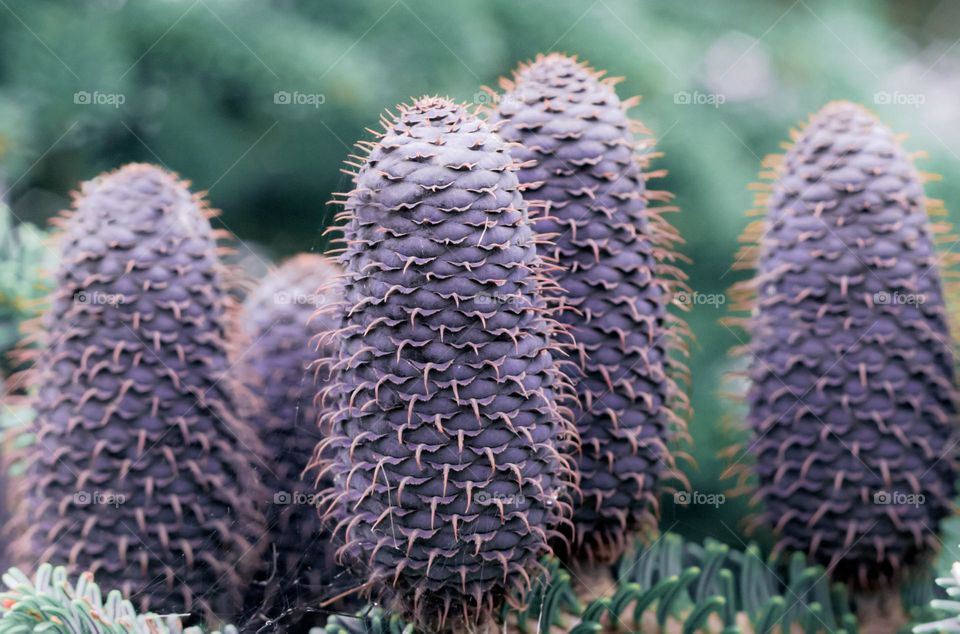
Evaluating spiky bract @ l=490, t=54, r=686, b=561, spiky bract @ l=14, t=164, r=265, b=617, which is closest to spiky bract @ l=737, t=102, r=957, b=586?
spiky bract @ l=490, t=54, r=686, b=561

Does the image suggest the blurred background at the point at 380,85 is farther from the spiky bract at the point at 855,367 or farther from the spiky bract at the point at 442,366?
the spiky bract at the point at 442,366

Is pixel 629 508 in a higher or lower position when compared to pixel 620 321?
lower

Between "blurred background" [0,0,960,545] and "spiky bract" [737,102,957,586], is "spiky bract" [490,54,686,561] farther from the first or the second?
"blurred background" [0,0,960,545]

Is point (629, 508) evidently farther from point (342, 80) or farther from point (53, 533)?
point (342, 80)

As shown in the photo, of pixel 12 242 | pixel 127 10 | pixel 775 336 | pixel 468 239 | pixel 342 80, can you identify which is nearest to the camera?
pixel 468 239

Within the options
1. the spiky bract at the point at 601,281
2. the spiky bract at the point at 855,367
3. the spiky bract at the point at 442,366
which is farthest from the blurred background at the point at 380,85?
the spiky bract at the point at 442,366

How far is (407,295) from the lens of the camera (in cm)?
56

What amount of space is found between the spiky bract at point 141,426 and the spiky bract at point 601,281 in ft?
0.82

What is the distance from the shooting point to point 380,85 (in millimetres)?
1211

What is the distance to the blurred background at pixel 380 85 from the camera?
4.08 feet

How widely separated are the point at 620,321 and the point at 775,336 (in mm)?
169

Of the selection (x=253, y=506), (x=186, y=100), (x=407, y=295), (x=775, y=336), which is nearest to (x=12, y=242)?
(x=186, y=100)

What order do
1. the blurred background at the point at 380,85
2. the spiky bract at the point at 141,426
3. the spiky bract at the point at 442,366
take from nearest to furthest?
the spiky bract at the point at 442,366 < the spiky bract at the point at 141,426 < the blurred background at the point at 380,85

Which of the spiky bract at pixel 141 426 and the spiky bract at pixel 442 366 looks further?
the spiky bract at pixel 141 426
